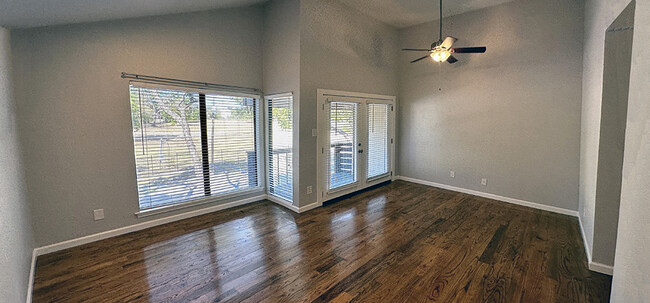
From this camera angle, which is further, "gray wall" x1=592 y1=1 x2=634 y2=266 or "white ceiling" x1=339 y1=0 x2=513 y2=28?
"white ceiling" x1=339 y1=0 x2=513 y2=28

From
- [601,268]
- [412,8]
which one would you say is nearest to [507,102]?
[412,8]

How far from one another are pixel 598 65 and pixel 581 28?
1.76m

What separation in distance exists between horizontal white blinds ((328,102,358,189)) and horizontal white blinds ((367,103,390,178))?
46 cm

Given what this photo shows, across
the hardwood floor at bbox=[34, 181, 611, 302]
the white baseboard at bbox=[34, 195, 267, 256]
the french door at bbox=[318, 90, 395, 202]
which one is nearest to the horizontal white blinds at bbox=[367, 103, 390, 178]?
the french door at bbox=[318, 90, 395, 202]

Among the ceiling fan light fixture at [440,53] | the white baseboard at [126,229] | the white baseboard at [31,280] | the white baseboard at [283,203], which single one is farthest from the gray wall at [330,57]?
the white baseboard at [31,280]

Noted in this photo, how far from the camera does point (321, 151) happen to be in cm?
439

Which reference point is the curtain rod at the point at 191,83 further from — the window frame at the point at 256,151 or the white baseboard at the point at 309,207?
the white baseboard at the point at 309,207

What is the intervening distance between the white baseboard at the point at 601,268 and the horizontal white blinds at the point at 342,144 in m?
3.20

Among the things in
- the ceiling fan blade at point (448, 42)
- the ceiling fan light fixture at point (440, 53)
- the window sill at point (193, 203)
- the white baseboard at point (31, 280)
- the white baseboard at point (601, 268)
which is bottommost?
the white baseboard at point (601, 268)

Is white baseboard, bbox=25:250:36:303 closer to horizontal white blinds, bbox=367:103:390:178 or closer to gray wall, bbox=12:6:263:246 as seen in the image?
gray wall, bbox=12:6:263:246

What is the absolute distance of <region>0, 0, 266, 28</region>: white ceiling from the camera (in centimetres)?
201

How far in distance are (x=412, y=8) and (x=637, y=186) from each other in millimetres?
4313

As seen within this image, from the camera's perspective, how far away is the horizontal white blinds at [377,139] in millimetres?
5307

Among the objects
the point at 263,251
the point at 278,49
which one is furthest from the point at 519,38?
the point at 263,251
